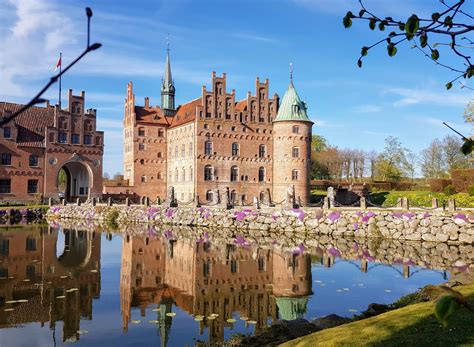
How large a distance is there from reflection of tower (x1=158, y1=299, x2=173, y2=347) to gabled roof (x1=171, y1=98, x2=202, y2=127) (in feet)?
125

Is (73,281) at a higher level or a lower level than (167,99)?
lower

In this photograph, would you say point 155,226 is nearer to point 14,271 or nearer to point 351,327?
point 14,271

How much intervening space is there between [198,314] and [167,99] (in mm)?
48981

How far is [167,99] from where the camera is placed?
58156 millimetres

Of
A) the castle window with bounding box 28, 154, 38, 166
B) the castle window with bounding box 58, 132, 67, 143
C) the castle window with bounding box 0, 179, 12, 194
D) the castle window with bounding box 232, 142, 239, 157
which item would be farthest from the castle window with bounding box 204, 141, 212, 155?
the castle window with bounding box 0, 179, 12, 194

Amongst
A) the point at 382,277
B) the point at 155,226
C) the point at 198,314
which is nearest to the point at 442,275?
the point at 382,277

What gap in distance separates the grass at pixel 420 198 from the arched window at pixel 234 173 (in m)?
15.7

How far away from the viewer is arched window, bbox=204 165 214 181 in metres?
49.4

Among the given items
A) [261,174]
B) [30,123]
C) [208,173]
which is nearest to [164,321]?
[208,173]

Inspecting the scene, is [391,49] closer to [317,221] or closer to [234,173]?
[317,221]

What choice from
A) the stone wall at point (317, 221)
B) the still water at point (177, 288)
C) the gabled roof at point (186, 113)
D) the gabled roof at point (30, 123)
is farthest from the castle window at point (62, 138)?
the still water at point (177, 288)

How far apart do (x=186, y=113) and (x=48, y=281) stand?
40.7 metres

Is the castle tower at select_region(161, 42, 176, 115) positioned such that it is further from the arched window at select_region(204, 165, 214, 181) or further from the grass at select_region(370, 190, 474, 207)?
the grass at select_region(370, 190, 474, 207)

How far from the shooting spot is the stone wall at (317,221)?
82.2 ft
